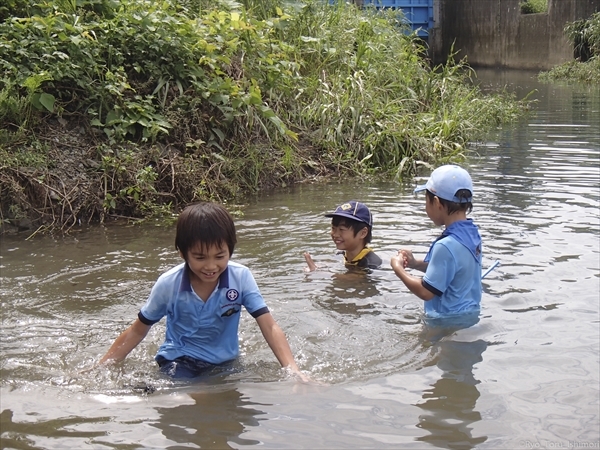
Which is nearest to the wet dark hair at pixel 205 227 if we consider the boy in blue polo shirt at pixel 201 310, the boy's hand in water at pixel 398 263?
the boy in blue polo shirt at pixel 201 310

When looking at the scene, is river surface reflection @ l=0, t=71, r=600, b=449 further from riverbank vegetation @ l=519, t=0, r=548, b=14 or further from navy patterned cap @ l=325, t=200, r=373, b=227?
riverbank vegetation @ l=519, t=0, r=548, b=14

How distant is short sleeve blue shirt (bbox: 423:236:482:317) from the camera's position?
14.9 feet

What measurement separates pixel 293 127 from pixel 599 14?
1578 cm

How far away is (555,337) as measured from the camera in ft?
15.1

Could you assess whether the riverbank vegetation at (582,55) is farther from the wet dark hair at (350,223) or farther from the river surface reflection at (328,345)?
the wet dark hair at (350,223)

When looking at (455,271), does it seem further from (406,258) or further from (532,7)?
(532,7)

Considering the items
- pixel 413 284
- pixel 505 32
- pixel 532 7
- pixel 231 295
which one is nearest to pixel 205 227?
pixel 231 295

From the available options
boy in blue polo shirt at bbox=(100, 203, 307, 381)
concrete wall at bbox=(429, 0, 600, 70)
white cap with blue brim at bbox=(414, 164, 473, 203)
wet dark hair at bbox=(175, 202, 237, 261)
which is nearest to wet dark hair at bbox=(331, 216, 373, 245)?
white cap with blue brim at bbox=(414, 164, 473, 203)

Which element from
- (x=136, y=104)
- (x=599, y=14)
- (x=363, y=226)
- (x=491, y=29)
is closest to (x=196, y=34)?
(x=136, y=104)

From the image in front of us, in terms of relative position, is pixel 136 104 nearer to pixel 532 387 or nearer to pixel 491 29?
pixel 532 387

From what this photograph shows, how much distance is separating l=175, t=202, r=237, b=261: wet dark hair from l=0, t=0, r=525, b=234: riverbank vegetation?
4037 mm

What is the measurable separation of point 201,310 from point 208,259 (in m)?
0.37

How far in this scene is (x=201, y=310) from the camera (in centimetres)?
383

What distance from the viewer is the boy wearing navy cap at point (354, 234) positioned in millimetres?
5980
